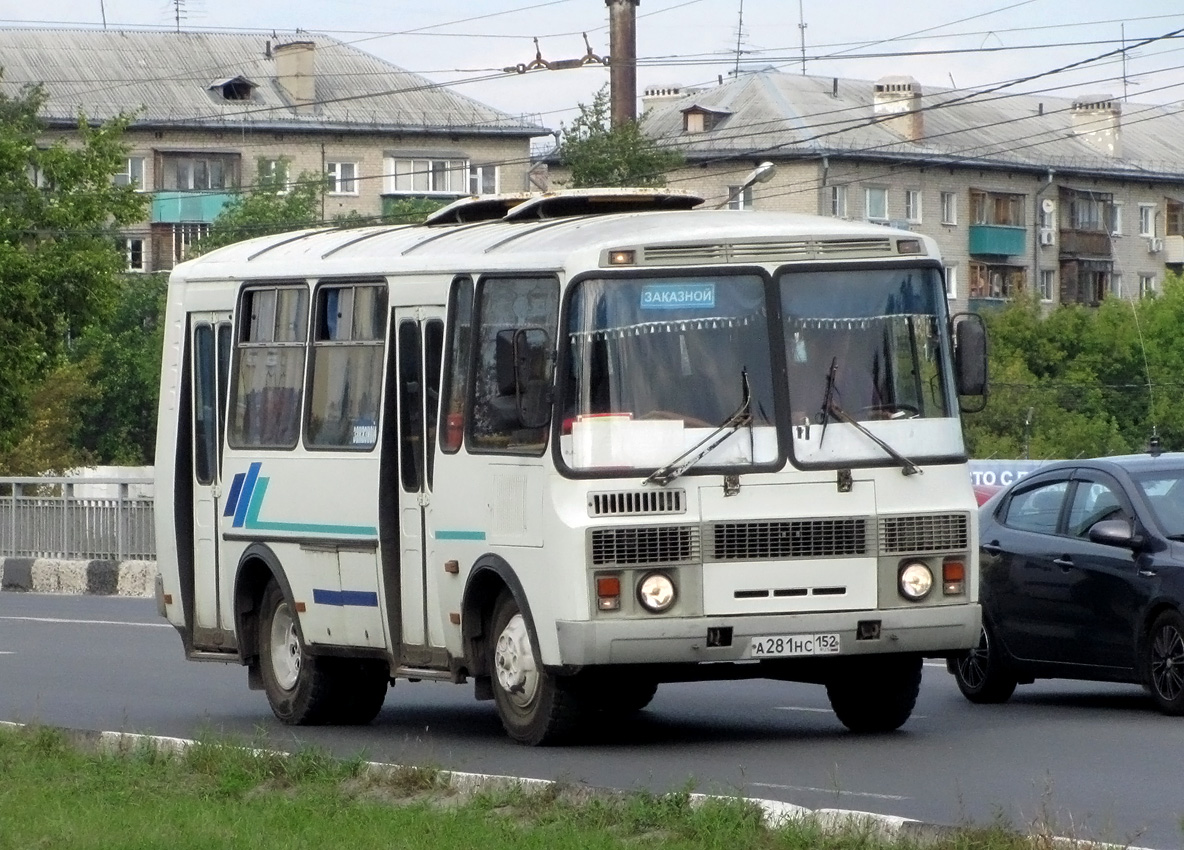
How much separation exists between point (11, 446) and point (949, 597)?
3898 centimetres

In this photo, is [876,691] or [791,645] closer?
[791,645]

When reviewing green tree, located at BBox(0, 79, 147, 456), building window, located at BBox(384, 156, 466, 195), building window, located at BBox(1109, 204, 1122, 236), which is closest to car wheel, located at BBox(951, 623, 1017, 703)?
green tree, located at BBox(0, 79, 147, 456)

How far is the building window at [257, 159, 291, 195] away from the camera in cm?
8556

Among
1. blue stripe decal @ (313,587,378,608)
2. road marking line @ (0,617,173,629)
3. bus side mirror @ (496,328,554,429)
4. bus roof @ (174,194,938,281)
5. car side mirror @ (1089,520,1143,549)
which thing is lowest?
road marking line @ (0,617,173,629)

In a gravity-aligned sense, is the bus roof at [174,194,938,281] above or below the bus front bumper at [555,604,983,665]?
above

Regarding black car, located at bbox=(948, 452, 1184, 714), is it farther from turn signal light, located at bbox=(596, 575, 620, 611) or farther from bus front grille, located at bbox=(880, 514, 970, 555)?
turn signal light, located at bbox=(596, 575, 620, 611)

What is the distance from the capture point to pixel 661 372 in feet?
37.7

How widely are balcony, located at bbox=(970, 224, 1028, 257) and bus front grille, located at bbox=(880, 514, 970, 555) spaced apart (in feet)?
267

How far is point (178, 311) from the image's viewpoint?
14.9m

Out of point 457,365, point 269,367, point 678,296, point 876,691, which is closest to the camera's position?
point 678,296

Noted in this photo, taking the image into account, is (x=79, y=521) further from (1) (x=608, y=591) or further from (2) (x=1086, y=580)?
(1) (x=608, y=591)

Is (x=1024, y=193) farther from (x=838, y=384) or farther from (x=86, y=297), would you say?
(x=838, y=384)

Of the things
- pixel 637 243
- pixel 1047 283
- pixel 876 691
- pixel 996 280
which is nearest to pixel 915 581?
pixel 876 691

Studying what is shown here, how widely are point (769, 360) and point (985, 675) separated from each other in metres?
3.71
